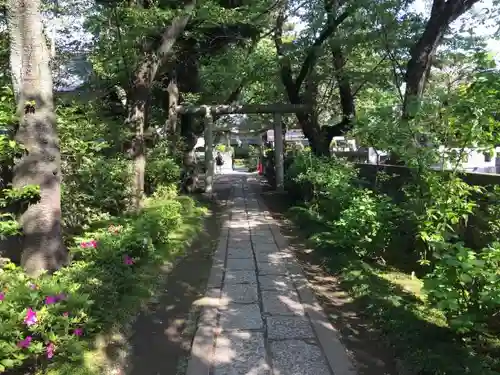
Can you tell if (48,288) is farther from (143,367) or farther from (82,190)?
(82,190)

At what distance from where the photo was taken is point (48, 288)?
11.1 ft

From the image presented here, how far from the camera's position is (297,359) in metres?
3.69

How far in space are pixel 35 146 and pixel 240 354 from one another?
281cm

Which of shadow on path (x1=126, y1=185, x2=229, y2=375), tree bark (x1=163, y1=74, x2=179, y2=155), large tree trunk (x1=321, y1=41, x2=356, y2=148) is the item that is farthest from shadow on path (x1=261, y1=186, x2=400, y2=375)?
tree bark (x1=163, y1=74, x2=179, y2=155)

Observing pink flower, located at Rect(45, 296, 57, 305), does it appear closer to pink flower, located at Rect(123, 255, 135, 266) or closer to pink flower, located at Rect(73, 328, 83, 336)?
pink flower, located at Rect(73, 328, 83, 336)

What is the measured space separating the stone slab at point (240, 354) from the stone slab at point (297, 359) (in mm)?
102

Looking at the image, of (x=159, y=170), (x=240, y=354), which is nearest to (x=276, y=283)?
(x=240, y=354)

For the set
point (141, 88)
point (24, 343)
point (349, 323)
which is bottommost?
point (349, 323)

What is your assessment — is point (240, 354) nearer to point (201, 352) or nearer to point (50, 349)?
point (201, 352)

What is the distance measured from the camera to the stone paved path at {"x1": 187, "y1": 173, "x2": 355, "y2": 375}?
3602 mm

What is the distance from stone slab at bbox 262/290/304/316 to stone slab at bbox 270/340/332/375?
29.0 inches

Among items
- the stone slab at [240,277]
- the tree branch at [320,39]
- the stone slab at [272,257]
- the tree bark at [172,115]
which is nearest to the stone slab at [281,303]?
the stone slab at [240,277]

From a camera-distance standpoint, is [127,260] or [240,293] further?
[240,293]

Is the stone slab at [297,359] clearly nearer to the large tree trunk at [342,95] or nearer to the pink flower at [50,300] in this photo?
the pink flower at [50,300]
